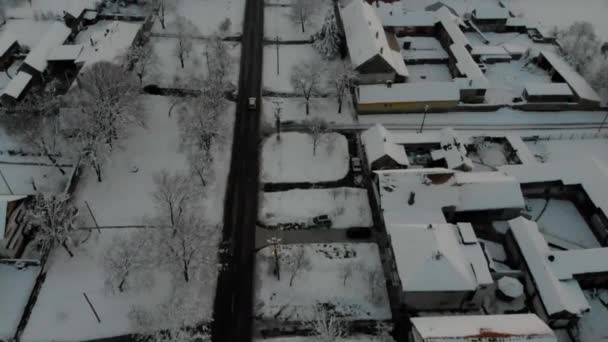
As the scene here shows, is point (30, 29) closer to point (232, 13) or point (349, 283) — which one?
point (232, 13)

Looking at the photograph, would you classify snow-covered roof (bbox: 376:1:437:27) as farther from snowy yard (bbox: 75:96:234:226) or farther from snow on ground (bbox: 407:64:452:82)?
snowy yard (bbox: 75:96:234:226)

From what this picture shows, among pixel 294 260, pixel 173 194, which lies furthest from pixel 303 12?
pixel 294 260

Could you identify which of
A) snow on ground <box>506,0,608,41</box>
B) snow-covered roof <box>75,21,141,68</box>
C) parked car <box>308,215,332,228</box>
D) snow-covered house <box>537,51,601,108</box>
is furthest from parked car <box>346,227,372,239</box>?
snow on ground <box>506,0,608,41</box>

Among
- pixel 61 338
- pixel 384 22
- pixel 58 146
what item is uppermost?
pixel 384 22

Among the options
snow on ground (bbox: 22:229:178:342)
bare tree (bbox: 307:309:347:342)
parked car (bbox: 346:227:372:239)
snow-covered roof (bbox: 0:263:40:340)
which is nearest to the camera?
bare tree (bbox: 307:309:347:342)

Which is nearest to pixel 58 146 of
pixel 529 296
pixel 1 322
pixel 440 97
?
pixel 1 322

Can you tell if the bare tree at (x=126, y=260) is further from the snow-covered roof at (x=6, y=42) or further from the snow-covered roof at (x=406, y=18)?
the snow-covered roof at (x=406, y=18)

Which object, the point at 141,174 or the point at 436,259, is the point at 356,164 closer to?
the point at 436,259
